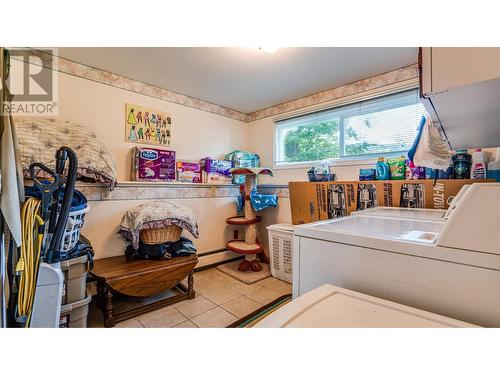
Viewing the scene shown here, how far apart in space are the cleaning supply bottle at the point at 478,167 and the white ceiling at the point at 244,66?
990 mm

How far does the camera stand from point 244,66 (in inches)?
87.6

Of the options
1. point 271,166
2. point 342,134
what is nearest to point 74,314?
point 271,166

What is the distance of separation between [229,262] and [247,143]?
1919 millimetres

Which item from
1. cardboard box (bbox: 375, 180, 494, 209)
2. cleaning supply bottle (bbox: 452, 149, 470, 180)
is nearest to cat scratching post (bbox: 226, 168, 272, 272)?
cardboard box (bbox: 375, 180, 494, 209)

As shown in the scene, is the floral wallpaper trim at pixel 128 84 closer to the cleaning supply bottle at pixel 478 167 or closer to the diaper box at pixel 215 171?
the diaper box at pixel 215 171

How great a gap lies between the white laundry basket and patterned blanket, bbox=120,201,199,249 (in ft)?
3.38

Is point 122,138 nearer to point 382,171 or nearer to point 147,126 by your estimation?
point 147,126

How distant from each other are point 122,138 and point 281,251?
7.26ft

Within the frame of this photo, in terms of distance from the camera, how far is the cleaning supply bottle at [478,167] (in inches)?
66.1

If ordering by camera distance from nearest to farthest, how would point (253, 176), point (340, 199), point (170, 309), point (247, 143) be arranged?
A: point (170, 309) → point (340, 199) → point (253, 176) → point (247, 143)
